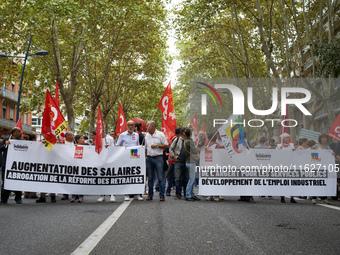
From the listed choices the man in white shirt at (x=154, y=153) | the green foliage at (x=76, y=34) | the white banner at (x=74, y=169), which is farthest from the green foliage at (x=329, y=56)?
the green foliage at (x=76, y=34)

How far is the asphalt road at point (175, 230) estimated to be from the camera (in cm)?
538

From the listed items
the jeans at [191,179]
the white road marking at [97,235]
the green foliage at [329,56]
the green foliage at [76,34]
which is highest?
the green foliage at [76,34]

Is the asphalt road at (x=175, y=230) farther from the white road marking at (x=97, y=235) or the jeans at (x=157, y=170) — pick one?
the jeans at (x=157, y=170)

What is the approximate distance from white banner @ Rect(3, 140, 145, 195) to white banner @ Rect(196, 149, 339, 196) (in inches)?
64.7

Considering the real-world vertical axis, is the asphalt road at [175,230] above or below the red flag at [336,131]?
below

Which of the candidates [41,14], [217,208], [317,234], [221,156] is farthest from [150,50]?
[317,234]

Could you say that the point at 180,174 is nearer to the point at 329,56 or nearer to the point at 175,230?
the point at 175,230

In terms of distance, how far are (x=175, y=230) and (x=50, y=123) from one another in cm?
525

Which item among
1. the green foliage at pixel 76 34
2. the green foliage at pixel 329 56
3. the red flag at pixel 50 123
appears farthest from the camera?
the green foliage at pixel 76 34

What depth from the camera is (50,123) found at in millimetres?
10828

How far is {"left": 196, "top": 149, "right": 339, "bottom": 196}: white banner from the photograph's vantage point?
36.8 feet

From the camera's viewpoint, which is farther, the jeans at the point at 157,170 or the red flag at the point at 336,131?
the red flag at the point at 336,131

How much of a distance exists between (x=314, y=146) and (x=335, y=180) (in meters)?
0.91

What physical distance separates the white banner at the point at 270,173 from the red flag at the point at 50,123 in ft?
11.1
